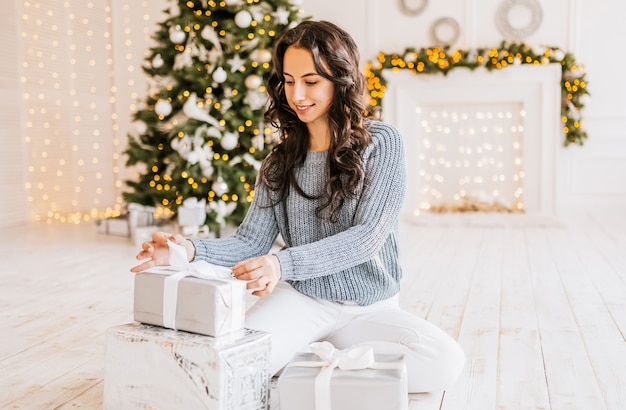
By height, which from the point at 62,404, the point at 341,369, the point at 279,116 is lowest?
the point at 62,404

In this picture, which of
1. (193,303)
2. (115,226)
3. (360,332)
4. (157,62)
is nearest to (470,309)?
(360,332)

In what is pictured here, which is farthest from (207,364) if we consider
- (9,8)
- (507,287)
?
(9,8)

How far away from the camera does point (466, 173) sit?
20.8ft

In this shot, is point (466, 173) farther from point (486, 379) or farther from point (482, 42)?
point (486, 379)

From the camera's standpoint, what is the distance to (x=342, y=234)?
1.83 meters

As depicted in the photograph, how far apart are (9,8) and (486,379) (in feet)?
15.9

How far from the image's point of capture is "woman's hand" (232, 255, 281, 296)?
1.60 metres

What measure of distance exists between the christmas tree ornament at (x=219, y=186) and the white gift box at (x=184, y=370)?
109 inches

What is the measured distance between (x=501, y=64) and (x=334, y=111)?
176 inches

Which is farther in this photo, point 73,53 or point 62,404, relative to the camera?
point 73,53

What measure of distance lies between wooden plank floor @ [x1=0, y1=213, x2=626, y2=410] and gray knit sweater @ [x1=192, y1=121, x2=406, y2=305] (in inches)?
14.1

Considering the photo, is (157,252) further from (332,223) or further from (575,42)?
(575,42)

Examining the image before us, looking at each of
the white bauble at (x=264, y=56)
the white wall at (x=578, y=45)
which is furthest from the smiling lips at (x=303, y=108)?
the white wall at (x=578, y=45)

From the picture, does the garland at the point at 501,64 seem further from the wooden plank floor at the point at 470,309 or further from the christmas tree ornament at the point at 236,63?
the christmas tree ornament at the point at 236,63
